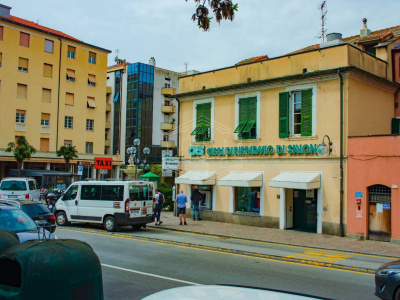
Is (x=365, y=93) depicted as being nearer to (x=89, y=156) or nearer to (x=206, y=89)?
(x=206, y=89)

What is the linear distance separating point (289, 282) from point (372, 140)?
30.8 feet

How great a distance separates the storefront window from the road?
420 cm

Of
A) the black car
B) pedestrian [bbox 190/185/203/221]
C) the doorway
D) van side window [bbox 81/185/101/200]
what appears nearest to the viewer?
the black car

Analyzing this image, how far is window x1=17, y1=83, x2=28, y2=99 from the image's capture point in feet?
140

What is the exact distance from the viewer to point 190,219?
2220 cm

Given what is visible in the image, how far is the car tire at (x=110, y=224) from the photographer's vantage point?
17109 millimetres

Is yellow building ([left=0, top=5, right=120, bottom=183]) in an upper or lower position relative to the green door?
upper

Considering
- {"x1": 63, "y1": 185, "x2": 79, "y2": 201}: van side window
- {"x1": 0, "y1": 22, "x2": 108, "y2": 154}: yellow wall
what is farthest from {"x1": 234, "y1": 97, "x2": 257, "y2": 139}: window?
{"x1": 0, "y1": 22, "x2": 108, "y2": 154}: yellow wall

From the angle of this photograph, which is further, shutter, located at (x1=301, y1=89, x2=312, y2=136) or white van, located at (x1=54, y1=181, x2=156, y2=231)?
shutter, located at (x1=301, y1=89, x2=312, y2=136)

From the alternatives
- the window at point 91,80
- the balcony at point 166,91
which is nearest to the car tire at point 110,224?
the window at point 91,80

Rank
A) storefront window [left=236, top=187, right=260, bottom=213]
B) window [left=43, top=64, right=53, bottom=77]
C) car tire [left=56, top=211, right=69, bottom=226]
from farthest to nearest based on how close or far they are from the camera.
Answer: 1. window [left=43, top=64, right=53, bottom=77]
2. storefront window [left=236, top=187, right=260, bottom=213]
3. car tire [left=56, top=211, right=69, bottom=226]

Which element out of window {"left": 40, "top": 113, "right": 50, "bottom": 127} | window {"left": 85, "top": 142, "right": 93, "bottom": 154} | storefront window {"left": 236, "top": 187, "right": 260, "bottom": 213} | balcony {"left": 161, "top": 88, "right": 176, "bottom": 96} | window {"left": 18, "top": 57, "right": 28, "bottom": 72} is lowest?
storefront window {"left": 236, "top": 187, "right": 260, "bottom": 213}

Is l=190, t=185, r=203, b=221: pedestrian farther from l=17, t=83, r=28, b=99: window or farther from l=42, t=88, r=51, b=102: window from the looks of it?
l=42, t=88, r=51, b=102: window

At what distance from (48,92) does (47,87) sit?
0.57m
